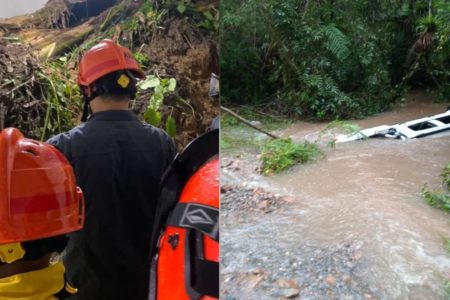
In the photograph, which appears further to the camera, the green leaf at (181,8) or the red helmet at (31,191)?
the green leaf at (181,8)

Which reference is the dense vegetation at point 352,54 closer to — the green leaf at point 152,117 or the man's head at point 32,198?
the green leaf at point 152,117

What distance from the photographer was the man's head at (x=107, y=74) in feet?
2.60

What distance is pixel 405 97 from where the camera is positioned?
6.55m

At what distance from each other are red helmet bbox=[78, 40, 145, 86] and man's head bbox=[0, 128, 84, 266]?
191 mm

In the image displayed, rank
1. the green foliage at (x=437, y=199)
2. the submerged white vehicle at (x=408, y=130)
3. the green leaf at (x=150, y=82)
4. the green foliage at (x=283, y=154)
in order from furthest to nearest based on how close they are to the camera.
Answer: the submerged white vehicle at (x=408, y=130) < the green foliage at (x=283, y=154) < the green foliage at (x=437, y=199) < the green leaf at (x=150, y=82)

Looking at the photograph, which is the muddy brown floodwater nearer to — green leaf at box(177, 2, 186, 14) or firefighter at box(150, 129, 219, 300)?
green leaf at box(177, 2, 186, 14)

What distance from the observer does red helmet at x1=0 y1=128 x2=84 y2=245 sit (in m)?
0.60

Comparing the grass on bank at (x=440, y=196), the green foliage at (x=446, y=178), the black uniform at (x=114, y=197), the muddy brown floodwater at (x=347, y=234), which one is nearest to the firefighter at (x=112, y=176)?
the black uniform at (x=114, y=197)

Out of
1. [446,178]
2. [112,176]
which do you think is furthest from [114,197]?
[446,178]

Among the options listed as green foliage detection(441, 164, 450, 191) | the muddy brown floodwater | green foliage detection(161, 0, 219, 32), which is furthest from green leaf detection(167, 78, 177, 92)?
green foliage detection(441, 164, 450, 191)

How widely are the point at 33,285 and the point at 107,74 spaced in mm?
359

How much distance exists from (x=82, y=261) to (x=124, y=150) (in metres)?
0.20

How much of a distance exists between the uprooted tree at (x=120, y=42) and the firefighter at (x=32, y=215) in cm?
16

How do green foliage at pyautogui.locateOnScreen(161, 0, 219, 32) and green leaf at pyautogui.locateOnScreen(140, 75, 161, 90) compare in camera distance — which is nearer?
green foliage at pyautogui.locateOnScreen(161, 0, 219, 32)
